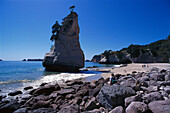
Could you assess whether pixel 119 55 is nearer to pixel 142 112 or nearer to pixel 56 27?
pixel 56 27

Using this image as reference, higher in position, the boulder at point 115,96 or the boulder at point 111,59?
the boulder at point 111,59

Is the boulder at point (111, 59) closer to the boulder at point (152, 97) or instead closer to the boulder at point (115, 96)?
the boulder at point (152, 97)

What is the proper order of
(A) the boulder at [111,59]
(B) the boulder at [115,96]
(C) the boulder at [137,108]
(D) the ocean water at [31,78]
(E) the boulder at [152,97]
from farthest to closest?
(A) the boulder at [111,59] < (D) the ocean water at [31,78] < (B) the boulder at [115,96] < (E) the boulder at [152,97] < (C) the boulder at [137,108]

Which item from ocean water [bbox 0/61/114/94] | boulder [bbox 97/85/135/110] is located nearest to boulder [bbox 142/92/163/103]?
boulder [bbox 97/85/135/110]

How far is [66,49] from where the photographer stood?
88.8ft

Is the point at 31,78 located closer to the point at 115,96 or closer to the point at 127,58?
the point at 115,96

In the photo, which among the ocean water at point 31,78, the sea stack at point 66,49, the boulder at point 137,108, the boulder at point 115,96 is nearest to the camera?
the boulder at point 137,108

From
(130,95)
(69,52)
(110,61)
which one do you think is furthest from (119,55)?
(130,95)

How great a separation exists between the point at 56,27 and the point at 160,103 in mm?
30773

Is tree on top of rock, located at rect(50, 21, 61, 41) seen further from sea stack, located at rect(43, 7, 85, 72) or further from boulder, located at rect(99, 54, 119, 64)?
boulder, located at rect(99, 54, 119, 64)

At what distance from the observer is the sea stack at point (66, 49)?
85.0 ft

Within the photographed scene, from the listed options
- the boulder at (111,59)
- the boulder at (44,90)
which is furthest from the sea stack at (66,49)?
the boulder at (111,59)

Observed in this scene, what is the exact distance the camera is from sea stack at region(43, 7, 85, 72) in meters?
25.9

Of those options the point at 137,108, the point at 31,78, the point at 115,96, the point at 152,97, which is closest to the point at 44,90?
the point at 115,96
